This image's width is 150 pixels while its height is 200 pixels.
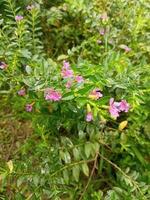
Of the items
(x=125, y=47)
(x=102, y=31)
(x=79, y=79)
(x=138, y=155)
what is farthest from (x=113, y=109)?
(x=102, y=31)

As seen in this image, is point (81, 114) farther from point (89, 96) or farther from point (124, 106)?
point (89, 96)

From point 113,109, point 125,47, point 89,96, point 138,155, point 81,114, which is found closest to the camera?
point 89,96

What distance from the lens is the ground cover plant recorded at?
80.3 inches

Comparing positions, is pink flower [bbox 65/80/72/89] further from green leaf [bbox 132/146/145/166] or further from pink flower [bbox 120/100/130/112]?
green leaf [bbox 132/146/145/166]

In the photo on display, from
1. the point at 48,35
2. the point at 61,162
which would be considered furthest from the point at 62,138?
the point at 48,35

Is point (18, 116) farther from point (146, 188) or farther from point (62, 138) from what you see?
point (146, 188)

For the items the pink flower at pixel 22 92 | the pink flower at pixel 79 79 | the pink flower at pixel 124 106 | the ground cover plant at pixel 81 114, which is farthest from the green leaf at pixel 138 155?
the pink flower at pixel 22 92

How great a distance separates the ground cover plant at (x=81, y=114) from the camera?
204 centimetres

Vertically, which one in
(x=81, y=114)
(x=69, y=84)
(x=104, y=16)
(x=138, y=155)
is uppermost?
(x=104, y=16)

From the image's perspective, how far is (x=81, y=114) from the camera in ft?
7.28

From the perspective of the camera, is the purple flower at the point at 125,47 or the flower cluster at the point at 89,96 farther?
the purple flower at the point at 125,47

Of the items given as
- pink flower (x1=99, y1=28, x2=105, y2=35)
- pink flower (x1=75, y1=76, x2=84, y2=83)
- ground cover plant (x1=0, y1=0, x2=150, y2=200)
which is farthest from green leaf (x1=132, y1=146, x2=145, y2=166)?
pink flower (x1=99, y1=28, x2=105, y2=35)

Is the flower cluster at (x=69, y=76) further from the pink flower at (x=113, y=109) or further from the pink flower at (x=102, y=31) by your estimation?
the pink flower at (x=102, y=31)

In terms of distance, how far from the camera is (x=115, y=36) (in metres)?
2.75
